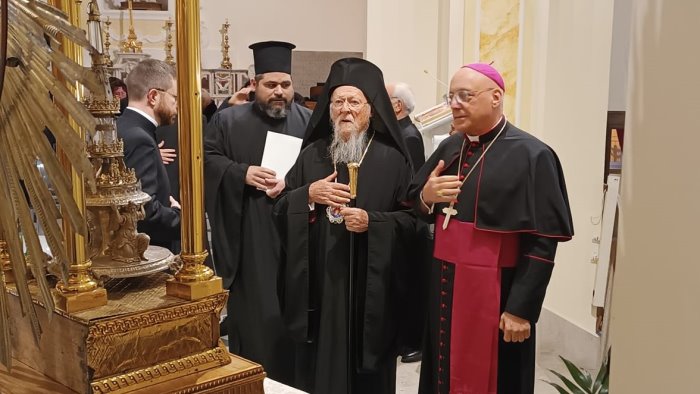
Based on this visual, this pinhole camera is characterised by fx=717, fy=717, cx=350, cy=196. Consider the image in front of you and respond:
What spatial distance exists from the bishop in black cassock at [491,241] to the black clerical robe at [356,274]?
1.34 ft

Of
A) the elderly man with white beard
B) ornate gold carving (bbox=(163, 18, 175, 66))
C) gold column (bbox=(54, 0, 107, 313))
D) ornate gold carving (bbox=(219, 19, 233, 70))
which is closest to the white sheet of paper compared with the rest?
the elderly man with white beard

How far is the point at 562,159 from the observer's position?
18.4ft

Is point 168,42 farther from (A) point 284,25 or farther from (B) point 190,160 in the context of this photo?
(B) point 190,160

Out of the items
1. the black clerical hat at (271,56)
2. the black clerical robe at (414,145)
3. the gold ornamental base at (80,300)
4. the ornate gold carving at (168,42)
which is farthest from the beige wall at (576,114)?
the ornate gold carving at (168,42)

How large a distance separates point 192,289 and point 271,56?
11.4ft

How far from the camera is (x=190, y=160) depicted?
1.65m

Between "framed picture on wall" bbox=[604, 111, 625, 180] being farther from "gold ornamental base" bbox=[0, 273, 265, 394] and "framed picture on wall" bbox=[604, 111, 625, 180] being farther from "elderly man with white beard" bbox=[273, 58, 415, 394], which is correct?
"gold ornamental base" bbox=[0, 273, 265, 394]

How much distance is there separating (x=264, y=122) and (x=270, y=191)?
623 mm

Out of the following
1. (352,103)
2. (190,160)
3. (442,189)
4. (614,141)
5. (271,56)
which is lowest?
(442,189)

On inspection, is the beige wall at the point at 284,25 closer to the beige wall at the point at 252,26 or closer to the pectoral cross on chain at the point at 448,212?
the beige wall at the point at 252,26

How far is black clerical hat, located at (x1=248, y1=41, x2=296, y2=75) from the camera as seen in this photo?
4.84 m

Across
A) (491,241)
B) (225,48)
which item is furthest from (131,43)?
(491,241)

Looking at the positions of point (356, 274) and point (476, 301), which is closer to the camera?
point (476, 301)

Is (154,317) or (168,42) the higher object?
(168,42)
